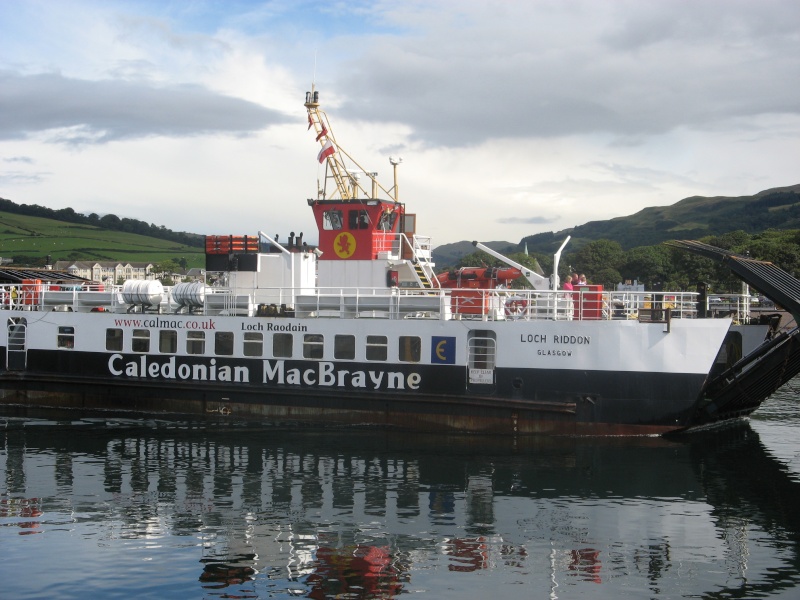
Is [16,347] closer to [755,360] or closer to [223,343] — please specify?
[223,343]

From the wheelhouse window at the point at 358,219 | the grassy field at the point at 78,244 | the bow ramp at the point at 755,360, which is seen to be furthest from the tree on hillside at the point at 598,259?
the bow ramp at the point at 755,360

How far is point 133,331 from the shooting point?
26141 mm

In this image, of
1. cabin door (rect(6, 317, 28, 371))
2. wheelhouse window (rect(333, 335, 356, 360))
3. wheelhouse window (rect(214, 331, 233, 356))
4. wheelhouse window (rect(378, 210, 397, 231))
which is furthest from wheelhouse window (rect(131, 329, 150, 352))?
wheelhouse window (rect(378, 210, 397, 231))

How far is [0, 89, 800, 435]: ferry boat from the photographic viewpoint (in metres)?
22.5

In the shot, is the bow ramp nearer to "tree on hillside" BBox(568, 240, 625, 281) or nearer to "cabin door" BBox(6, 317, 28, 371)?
"cabin door" BBox(6, 317, 28, 371)

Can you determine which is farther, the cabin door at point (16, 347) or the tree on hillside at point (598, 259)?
the tree on hillside at point (598, 259)

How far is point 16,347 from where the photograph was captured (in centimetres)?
2719

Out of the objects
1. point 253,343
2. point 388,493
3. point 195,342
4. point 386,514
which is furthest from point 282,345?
point 386,514

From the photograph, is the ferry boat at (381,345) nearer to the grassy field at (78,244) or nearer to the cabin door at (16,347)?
the cabin door at (16,347)

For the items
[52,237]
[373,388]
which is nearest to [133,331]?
[373,388]

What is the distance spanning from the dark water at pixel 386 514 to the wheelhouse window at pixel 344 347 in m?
2.17

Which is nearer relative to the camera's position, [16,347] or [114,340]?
[114,340]

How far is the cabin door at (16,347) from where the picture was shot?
27.1 m

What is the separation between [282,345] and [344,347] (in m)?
1.94
